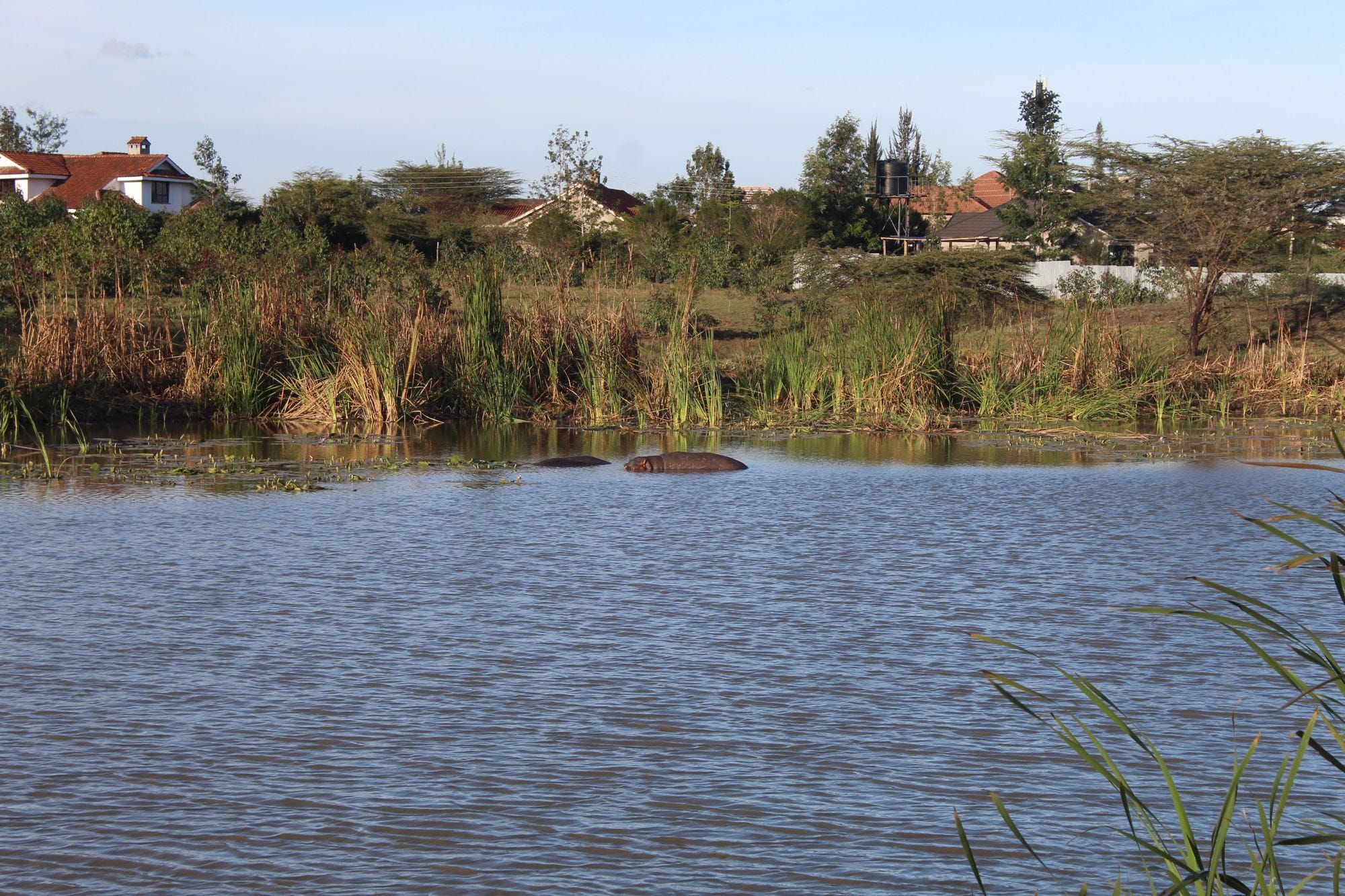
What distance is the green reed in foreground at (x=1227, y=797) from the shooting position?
2354 millimetres

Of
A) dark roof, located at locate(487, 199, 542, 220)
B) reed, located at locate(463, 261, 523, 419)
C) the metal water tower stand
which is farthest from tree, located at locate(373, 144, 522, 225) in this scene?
reed, located at locate(463, 261, 523, 419)

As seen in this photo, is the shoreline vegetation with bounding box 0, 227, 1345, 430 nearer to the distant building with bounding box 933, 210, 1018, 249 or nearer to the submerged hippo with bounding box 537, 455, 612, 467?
the submerged hippo with bounding box 537, 455, 612, 467

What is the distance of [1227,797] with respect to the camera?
8.03 ft

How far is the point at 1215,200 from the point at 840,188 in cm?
2727

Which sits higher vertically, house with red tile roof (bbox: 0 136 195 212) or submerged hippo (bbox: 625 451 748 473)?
house with red tile roof (bbox: 0 136 195 212)

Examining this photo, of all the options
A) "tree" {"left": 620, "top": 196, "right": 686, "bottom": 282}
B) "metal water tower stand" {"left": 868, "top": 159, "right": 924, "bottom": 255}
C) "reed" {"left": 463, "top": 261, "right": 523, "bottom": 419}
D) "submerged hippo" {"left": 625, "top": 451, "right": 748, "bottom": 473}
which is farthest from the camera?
"metal water tower stand" {"left": 868, "top": 159, "right": 924, "bottom": 255}

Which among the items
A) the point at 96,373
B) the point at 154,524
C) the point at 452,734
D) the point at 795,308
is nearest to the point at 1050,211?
the point at 795,308

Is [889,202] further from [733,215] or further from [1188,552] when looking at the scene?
[1188,552]

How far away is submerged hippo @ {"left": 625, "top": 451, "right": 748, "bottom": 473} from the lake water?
1582mm

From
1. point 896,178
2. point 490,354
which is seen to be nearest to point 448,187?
point 896,178

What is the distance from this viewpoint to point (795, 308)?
20.9m

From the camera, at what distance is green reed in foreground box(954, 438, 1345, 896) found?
2354 mm

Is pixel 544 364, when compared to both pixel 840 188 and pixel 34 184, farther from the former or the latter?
pixel 34 184

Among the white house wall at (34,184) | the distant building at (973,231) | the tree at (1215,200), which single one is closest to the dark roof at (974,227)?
the distant building at (973,231)
